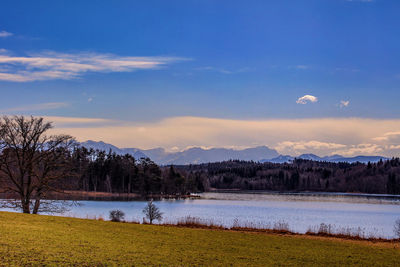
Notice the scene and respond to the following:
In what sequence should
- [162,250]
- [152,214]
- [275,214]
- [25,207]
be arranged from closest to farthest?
1. [162,250]
2. [25,207]
3. [152,214]
4. [275,214]

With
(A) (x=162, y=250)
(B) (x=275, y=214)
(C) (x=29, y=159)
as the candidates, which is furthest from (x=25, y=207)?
(B) (x=275, y=214)

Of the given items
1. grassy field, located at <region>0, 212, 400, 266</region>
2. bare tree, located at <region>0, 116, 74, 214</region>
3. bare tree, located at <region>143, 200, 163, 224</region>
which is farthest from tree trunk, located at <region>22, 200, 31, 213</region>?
grassy field, located at <region>0, 212, 400, 266</region>

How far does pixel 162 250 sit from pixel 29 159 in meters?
27.7

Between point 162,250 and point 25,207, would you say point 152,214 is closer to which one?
point 25,207

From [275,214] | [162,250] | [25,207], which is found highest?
[25,207]

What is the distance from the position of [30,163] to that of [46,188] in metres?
3.01

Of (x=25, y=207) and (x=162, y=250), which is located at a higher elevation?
(x=25, y=207)

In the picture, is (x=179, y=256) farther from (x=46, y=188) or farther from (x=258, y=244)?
(x=46, y=188)

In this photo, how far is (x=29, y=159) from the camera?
42812 mm

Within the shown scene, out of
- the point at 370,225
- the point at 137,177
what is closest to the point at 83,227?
the point at 370,225

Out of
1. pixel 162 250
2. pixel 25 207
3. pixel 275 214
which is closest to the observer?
pixel 162 250

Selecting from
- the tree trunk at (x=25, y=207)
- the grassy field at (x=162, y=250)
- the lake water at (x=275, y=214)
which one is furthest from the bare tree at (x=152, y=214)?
the grassy field at (x=162, y=250)

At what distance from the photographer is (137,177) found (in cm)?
13412

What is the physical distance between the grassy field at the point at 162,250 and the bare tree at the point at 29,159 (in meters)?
16.5
